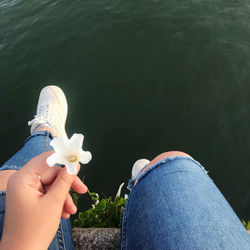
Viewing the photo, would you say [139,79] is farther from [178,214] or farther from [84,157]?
[84,157]

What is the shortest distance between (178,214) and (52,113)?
2712mm

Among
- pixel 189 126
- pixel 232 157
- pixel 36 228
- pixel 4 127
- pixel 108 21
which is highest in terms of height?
pixel 108 21

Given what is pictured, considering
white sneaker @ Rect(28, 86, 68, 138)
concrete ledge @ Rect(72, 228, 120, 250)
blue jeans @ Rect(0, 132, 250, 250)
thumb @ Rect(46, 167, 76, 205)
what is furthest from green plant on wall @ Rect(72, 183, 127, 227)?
thumb @ Rect(46, 167, 76, 205)

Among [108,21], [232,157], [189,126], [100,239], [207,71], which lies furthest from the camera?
[108,21]

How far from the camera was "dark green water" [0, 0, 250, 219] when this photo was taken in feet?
12.5

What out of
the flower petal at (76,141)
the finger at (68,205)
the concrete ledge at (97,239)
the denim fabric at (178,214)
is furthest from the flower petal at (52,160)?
the concrete ledge at (97,239)

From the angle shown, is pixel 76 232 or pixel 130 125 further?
pixel 130 125

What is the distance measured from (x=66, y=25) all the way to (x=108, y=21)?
130cm

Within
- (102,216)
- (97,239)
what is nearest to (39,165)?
(97,239)

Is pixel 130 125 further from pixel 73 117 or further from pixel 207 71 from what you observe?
pixel 207 71

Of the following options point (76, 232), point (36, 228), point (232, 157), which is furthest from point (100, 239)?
point (232, 157)

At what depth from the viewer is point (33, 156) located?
2.19 meters

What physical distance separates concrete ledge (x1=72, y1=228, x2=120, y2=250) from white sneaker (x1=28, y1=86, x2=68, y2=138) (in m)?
1.54

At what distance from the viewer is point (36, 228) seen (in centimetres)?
96
